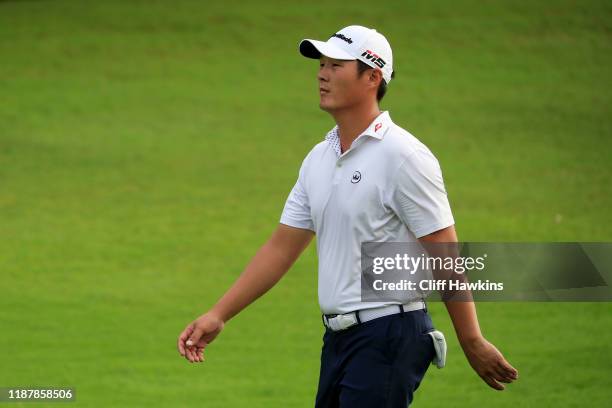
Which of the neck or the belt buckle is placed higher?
the neck

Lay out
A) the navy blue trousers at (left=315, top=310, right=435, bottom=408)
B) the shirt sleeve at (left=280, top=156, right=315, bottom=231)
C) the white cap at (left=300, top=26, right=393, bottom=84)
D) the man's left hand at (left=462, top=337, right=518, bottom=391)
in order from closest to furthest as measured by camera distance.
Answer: the man's left hand at (left=462, top=337, right=518, bottom=391) < the navy blue trousers at (left=315, top=310, right=435, bottom=408) < the white cap at (left=300, top=26, right=393, bottom=84) < the shirt sleeve at (left=280, top=156, right=315, bottom=231)

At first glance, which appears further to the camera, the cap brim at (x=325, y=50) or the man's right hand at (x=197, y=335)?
the man's right hand at (x=197, y=335)

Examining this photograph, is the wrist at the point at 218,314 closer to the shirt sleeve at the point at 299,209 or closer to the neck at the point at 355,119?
the shirt sleeve at the point at 299,209

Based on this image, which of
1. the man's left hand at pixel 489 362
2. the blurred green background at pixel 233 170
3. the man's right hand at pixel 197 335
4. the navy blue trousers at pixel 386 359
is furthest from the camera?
the blurred green background at pixel 233 170

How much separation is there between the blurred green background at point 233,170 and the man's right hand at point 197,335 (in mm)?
3676

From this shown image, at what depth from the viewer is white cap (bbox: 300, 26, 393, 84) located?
4508 mm

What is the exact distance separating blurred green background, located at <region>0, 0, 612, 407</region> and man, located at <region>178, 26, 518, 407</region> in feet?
12.6

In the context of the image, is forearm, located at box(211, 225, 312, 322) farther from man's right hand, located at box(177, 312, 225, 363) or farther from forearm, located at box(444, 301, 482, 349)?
forearm, located at box(444, 301, 482, 349)

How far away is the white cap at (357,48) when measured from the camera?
451cm

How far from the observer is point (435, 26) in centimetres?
2028

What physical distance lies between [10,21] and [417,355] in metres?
16.8

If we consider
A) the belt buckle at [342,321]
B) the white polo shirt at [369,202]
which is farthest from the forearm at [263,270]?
the belt buckle at [342,321]

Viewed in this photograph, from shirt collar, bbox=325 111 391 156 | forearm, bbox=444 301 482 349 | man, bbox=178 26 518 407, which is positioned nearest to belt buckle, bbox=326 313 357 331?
man, bbox=178 26 518 407

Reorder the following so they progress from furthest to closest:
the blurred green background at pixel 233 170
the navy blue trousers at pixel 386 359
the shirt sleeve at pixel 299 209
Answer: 1. the blurred green background at pixel 233 170
2. the shirt sleeve at pixel 299 209
3. the navy blue trousers at pixel 386 359
